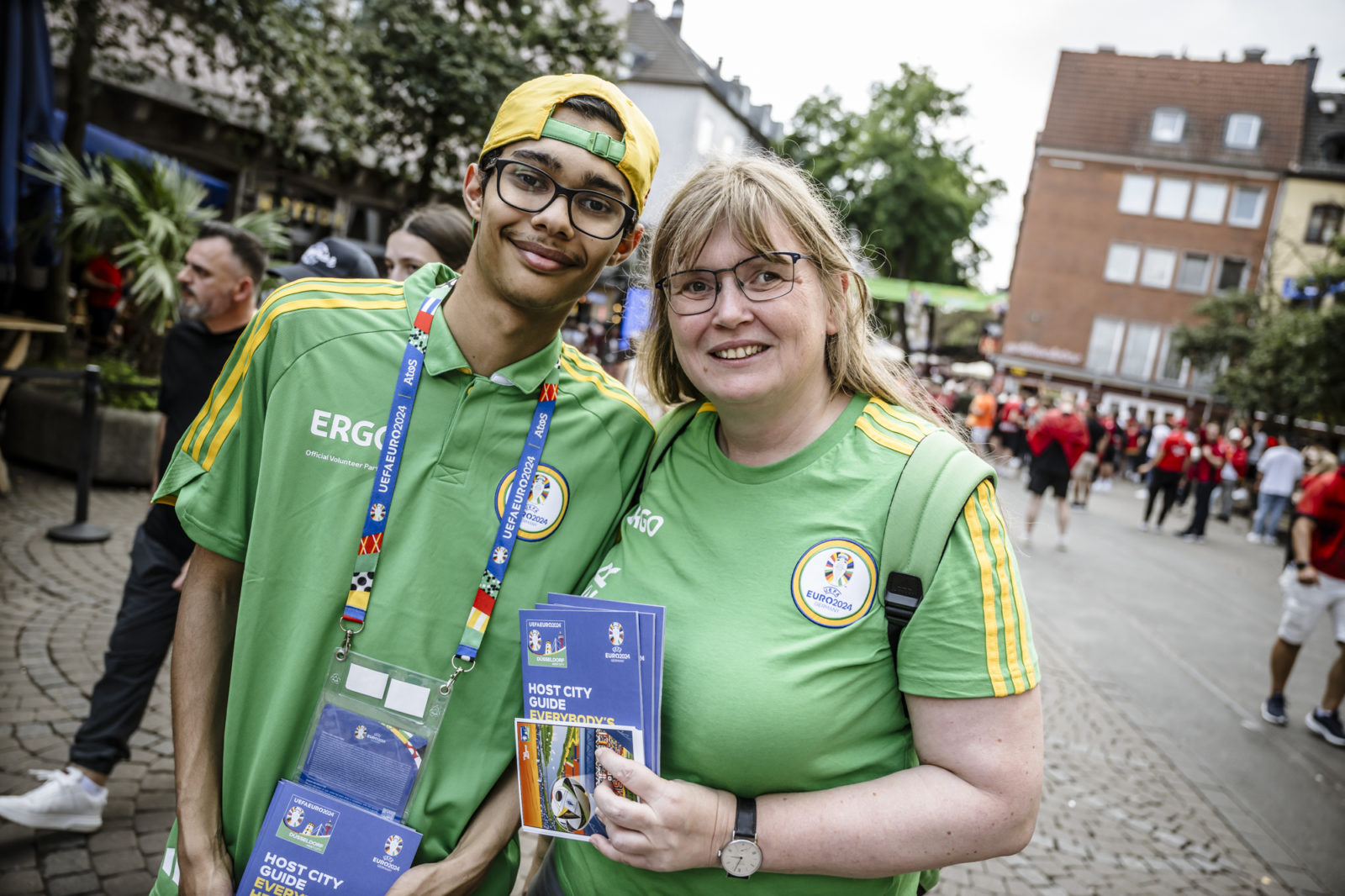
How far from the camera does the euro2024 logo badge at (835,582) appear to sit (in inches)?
60.2

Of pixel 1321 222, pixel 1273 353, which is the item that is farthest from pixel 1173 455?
pixel 1321 222

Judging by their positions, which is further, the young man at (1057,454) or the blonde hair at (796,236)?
the young man at (1057,454)

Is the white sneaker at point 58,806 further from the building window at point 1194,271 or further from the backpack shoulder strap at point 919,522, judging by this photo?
the building window at point 1194,271

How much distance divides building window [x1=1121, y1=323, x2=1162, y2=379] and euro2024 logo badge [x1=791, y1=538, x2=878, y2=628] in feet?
134

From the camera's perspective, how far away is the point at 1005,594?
148 cm

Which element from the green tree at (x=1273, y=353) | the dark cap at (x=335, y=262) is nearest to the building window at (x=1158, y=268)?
the green tree at (x=1273, y=353)

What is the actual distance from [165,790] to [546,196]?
Result: 10.9 feet

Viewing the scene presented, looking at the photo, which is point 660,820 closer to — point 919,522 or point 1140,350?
point 919,522

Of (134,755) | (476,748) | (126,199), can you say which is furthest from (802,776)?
(126,199)

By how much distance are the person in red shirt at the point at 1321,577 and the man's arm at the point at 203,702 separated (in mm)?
6943

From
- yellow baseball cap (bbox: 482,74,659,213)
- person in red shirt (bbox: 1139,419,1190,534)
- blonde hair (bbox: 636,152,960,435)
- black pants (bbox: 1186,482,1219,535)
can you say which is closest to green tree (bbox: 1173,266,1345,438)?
person in red shirt (bbox: 1139,419,1190,534)

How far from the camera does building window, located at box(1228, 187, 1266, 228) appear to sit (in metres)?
37.0

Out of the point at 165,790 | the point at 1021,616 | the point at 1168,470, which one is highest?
the point at 1021,616

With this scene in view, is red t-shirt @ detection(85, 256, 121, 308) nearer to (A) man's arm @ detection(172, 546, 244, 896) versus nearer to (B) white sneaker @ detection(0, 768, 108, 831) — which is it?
(B) white sneaker @ detection(0, 768, 108, 831)
